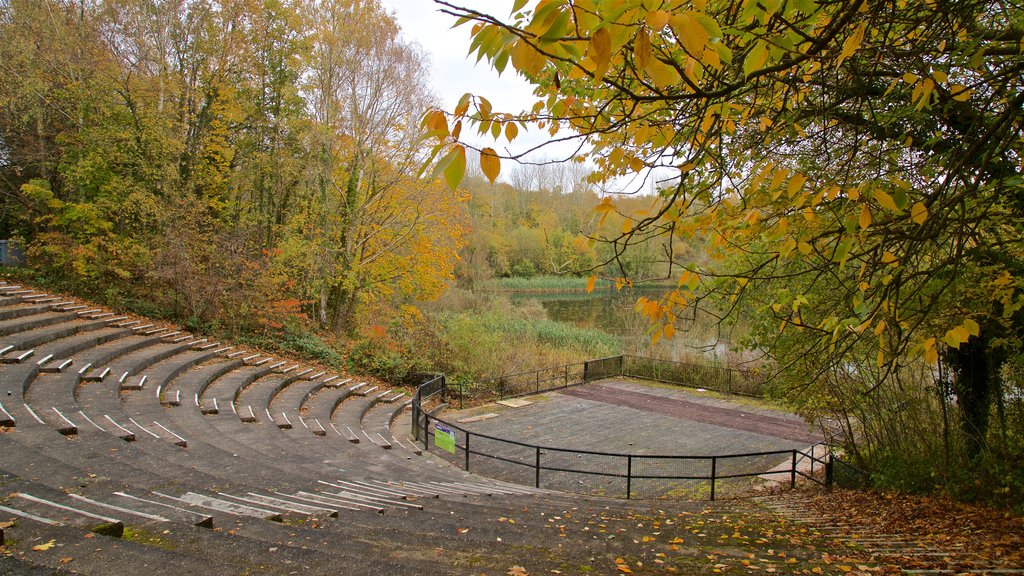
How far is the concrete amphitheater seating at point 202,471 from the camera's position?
11.8ft

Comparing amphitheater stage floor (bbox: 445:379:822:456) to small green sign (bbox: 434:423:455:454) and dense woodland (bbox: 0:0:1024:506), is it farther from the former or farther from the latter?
small green sign (bbox: 434:423:455:454)

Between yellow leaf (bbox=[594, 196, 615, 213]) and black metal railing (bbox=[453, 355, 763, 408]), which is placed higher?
yellow leaf (bbox=[594, 196, 615, 213])

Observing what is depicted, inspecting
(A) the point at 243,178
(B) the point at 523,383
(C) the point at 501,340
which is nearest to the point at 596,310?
(C) the point at 501,340

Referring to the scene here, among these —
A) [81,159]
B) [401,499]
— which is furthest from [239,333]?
[401,499]

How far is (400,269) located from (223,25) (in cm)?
1120

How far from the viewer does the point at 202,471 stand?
6.27 meters

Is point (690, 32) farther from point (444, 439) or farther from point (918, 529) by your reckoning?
point (444, 439)

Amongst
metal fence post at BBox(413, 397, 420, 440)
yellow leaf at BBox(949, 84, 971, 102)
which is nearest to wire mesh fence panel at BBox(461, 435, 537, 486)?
metal fence post at BBox(413, 397, 420, 440)

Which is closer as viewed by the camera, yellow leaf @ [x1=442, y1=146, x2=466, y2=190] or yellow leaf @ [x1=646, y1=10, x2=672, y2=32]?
yellow leaf @ [x1=646, y1=10, x2=672, y2=32]

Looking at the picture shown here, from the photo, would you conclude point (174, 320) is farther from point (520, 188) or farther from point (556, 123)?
point (520, 188)

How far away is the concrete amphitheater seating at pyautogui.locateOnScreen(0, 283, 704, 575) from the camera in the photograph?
3.61 meters

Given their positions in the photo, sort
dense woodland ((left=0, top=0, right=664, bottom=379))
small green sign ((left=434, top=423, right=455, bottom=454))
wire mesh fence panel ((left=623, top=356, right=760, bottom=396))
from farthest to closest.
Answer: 1. wire mesh fence panel ((left=623, top=356, right=760, bottom=396))
2. dense woodland ((left=0, top=0, right=664, bottom=379))
3. small green sign ((left=434, top=423, right=455, bottom=454))

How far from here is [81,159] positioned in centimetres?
1666

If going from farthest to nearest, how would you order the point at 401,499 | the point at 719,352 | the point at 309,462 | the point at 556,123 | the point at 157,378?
the point at 719,352, the point at 157,378, the point at 309,462, the point at 401,499, the point at 556,123
